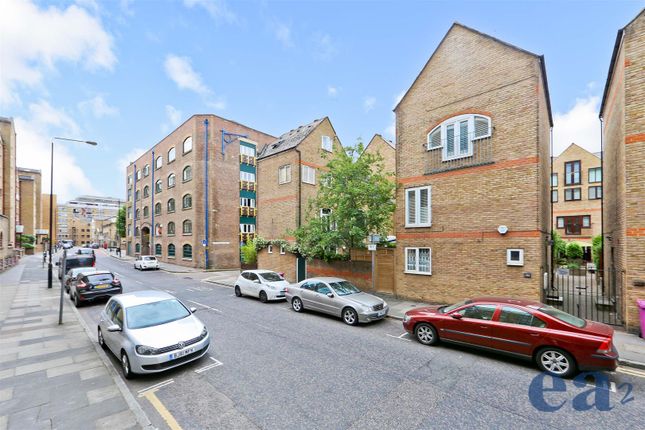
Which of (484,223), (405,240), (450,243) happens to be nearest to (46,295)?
(405,240)

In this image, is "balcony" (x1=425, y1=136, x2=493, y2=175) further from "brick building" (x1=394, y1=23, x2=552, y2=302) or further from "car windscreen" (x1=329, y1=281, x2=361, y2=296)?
"car windscreen" (x1=329, y1=281, x2=361, y2=296)

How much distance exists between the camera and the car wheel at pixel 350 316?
9.38 m

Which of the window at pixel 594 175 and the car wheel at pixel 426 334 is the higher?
the window at pixel 594 175

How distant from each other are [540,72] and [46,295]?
24237 millimetres

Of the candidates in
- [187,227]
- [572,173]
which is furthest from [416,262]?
[572,173]

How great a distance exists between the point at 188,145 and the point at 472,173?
2868cm

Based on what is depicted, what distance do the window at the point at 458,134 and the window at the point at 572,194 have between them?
32.0 m

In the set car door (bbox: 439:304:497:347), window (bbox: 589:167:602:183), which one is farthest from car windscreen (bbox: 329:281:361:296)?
window (bbox: 589:167:602:183)

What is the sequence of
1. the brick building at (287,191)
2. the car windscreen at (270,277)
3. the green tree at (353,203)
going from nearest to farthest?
the green tree at (353,203) → the car windscreen at (270,277) → the brick building at (287,191)

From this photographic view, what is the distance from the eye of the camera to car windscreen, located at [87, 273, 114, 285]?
487 inches

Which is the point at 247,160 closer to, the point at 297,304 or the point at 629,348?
the point at 297,304

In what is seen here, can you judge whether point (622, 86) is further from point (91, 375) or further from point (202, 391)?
point (91, 375)

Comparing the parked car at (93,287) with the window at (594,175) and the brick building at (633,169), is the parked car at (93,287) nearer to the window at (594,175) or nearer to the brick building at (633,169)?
the brick building at (633,169)

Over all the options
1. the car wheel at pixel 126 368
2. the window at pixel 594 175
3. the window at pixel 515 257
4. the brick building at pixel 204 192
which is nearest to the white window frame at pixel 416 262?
the window at pixel 515 257
